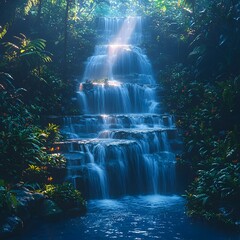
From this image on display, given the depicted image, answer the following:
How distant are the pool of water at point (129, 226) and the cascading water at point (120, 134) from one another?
168 cm

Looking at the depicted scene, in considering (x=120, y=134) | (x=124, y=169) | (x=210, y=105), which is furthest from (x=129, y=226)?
(x=210, y=105)

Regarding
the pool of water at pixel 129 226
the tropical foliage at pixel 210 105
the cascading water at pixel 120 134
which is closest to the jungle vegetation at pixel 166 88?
the tropical foliage at pixel 210 105

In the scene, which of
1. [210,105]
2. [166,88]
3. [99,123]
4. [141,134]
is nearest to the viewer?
[141,134]

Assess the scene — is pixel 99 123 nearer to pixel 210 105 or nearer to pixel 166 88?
pixel 210 105

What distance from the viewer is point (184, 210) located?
11.3 meters

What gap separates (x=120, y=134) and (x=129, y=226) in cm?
635

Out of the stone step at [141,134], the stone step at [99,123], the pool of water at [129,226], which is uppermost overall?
the stone step at [99,123]

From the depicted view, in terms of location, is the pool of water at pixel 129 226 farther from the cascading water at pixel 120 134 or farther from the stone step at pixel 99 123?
the stone step at pixel 99 123

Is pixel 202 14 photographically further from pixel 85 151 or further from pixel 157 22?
pixel 85 151

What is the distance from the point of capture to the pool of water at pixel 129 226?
919 cm

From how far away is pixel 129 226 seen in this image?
390 inches

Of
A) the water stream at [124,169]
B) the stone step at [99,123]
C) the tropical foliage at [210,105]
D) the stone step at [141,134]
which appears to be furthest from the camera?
the stone step at [99,123]

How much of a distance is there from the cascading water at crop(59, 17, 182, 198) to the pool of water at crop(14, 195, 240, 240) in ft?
5.52

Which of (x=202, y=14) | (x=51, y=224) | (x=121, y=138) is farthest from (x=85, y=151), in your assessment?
(x=202, y=14)
